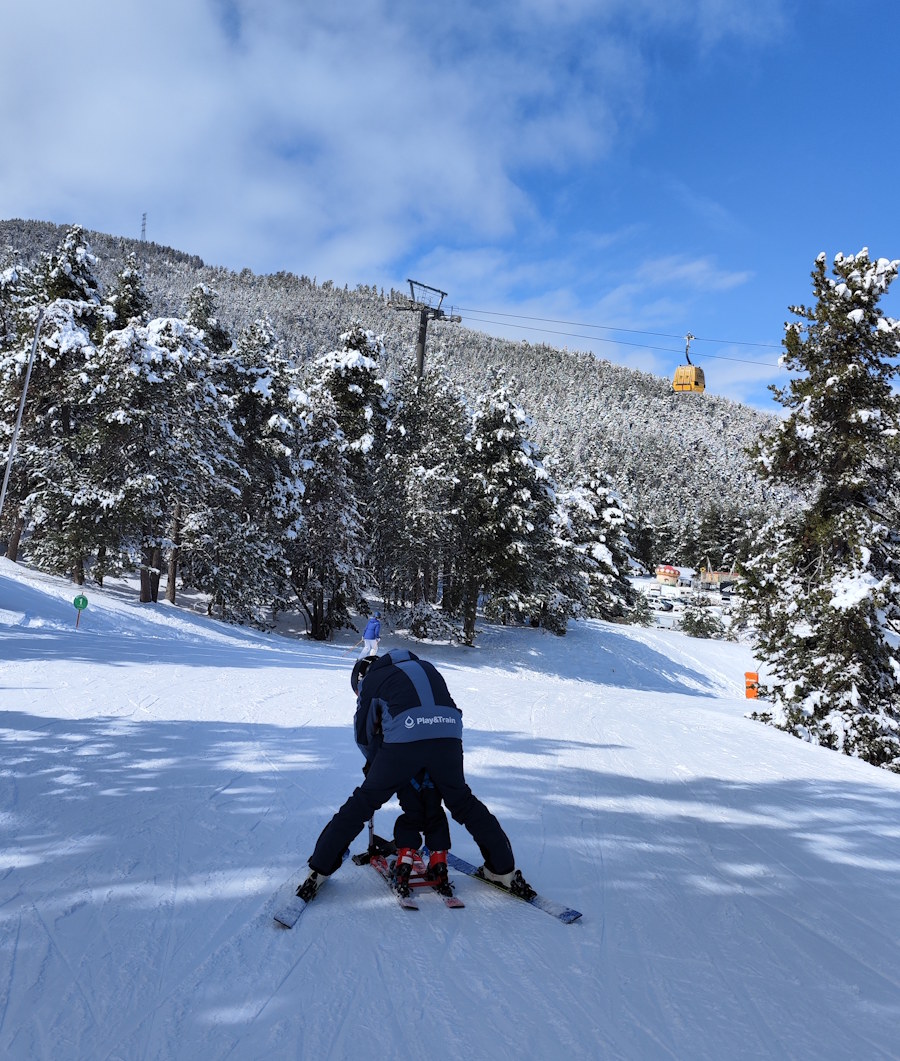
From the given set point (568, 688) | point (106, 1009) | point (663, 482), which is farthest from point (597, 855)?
point (663, 482)

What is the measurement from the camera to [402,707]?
12.5 ft

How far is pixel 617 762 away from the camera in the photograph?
7.72 m

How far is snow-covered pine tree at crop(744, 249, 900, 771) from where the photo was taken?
1304 centimetres

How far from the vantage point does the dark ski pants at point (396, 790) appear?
3.73 m

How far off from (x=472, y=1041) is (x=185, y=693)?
7.33m

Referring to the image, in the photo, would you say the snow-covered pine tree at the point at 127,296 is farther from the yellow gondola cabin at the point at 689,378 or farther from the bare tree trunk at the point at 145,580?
the yellow gondola cabin at the point at 689,378

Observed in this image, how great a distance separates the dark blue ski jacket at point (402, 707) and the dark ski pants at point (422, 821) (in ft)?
1.18

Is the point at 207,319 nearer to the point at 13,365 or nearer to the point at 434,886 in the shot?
the point at 13,365

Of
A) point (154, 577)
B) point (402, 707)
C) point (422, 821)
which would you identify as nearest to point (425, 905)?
point (422, 821)

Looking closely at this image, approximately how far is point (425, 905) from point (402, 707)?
121 centimetres

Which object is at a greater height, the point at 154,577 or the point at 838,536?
the point at 838,536

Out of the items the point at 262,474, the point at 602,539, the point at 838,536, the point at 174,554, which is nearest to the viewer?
the point at 838,536

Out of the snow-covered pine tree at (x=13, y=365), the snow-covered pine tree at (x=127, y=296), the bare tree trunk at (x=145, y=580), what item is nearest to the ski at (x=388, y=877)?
the bare tree trunk at (x=145, y=580)

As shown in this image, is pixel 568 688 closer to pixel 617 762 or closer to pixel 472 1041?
pixel 617 762
